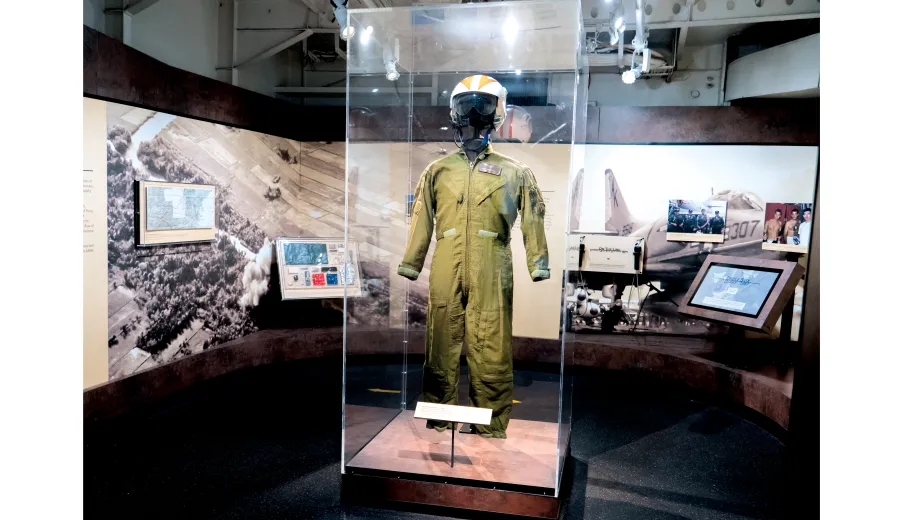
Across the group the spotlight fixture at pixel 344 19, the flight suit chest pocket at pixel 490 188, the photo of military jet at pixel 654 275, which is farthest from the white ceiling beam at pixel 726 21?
the flight suit chest pocket at pixel 490 188

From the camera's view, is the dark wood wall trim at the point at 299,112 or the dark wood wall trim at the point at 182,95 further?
the dark wood wall trim at the point at 299,112

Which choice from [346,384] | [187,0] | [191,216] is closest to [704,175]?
[346,384]

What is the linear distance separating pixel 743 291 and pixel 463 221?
2597mm

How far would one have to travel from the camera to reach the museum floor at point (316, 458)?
268cm

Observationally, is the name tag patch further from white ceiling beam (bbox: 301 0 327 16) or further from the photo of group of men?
the photo of group of men

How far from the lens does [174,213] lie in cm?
432

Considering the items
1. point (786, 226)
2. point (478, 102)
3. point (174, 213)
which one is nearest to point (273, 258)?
point (174, 213)

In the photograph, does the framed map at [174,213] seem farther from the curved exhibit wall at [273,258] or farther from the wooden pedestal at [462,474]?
the wooden pedestal at [462,474]

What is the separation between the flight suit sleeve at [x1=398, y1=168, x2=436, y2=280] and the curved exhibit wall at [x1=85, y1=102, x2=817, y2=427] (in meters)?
0.12

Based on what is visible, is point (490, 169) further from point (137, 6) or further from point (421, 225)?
point (137, 6)

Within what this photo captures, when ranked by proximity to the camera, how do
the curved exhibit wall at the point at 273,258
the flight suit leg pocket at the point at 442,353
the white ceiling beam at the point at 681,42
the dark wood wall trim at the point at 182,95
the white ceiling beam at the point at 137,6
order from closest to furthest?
1. the flight suit leg pocket at the point at 442,353
2. the dark wood wall trim at the point at 182,95
3. the curved exhibit wall at the point at 273,258
4. the white ceiling beam at the point at 137,6
5. the white ceiling beam at the point at 681,42

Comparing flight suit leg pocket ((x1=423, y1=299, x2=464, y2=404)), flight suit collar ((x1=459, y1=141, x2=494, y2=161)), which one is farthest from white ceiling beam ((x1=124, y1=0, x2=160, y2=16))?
flight suit leg pocket ((x1=423, y1=299, x2=464, y2=404))

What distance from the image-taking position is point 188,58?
4945 millimetres

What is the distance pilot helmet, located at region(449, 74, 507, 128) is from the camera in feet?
9.28
